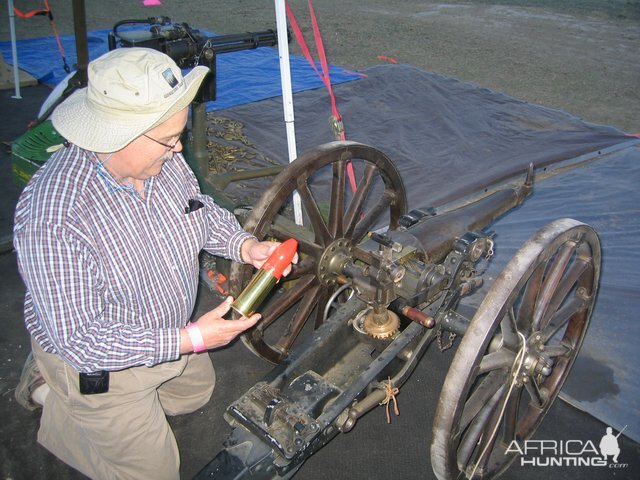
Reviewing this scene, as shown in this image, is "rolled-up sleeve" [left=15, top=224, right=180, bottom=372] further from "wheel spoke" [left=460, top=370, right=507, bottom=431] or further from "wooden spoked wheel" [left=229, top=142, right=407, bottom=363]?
"wheel spoke" [left=460, top=370, right=507, bottom=431]

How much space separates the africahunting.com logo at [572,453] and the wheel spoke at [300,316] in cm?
120

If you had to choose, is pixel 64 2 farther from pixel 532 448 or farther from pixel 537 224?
pixel 532 448

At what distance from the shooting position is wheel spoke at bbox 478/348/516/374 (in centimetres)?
184

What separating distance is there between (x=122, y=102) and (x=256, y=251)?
0.82m

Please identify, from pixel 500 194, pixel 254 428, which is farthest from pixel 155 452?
pixel 500 194

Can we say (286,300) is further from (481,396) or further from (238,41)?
(238,41)

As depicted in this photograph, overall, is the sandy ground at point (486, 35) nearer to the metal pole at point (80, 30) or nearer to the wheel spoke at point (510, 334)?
the metal pole at point (80, 30)

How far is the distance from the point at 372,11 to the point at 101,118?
12724mm

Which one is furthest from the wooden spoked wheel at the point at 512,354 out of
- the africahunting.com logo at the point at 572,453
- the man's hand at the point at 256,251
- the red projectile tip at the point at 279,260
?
the man's hand at the point at 256,251

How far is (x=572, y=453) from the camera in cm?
251

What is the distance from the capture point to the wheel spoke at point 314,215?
249 centimetres

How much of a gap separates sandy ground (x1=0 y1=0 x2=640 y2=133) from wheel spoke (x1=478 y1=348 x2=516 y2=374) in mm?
5608

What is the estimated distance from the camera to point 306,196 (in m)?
2.51

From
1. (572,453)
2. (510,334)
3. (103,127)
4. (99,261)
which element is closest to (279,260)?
(99,261)
